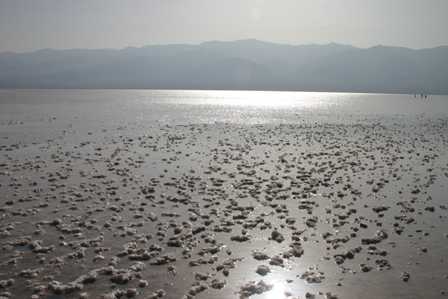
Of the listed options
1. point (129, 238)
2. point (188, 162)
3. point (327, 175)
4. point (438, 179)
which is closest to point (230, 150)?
point (188, 162)

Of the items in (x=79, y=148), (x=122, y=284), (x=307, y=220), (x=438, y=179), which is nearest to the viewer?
(x=122, y=284)

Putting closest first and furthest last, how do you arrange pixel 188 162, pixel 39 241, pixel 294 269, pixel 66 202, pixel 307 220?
pixel 294 269 → pixel 39 241 → pixel 307 220 → pixel 66 202 → pixel 188 162

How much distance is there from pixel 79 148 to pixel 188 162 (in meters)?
13.7

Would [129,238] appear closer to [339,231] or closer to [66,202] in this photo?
[66,202]

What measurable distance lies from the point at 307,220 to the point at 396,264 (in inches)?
183

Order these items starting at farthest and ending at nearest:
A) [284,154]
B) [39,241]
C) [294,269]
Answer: [284,154]
[39,241]
[294,269]

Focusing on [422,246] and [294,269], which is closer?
[294,269]

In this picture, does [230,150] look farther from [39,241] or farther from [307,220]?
[39,241]

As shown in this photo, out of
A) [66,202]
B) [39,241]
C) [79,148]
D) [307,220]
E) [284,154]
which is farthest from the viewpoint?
[79,148]

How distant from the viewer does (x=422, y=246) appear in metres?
14.6

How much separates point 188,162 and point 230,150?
8.28 metres

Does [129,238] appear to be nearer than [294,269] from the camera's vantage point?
No

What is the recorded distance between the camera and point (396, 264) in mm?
12898

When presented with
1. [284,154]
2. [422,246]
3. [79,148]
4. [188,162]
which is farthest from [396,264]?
[79,148]
